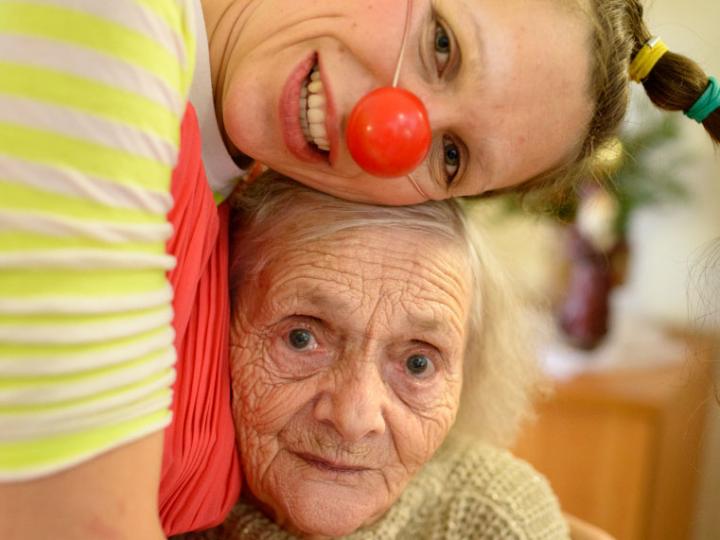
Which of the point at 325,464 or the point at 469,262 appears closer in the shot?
the point at 325,464

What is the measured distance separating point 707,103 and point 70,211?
3.48 feet

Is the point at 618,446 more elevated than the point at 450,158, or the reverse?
the point at 450,158

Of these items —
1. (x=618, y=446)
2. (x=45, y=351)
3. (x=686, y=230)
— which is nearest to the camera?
(x=45, y=351)

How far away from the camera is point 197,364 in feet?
3.64

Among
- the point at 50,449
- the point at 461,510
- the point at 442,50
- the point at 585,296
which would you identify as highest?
the point at 442,50

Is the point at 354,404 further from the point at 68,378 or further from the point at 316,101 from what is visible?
the point at 68,378

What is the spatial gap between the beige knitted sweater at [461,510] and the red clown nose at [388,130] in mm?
634

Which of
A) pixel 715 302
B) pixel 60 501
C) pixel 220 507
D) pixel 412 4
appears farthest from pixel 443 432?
pixel 60 501

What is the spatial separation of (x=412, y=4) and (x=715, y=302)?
2.51ft

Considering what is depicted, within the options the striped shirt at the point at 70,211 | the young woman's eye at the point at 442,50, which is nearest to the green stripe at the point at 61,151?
the striped shirt at the point at 70,211

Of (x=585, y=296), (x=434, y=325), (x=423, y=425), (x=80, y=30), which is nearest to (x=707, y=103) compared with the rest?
(x=434, y=325)

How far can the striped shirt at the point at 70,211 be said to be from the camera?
715 millimetres

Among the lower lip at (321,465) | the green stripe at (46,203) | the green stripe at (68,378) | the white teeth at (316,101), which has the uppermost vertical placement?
the green stripe at (46,203)

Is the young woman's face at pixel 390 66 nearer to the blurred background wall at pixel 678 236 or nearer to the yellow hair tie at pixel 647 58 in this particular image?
the yellow hair tie at pixel 647 58
